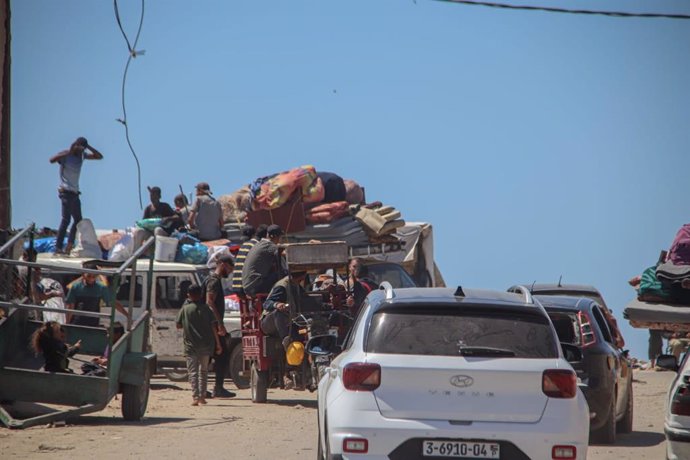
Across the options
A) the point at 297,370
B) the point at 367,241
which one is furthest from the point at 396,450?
the point at 367,241

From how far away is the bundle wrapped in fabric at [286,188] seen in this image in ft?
90.7

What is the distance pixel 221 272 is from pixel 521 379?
11.1 m

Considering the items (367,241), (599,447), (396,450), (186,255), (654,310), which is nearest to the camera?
(396,450)

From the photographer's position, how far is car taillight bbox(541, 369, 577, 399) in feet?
29.6

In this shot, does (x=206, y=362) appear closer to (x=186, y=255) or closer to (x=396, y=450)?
(x=186, y=255)

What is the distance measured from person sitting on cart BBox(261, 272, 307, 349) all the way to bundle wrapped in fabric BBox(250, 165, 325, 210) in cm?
903

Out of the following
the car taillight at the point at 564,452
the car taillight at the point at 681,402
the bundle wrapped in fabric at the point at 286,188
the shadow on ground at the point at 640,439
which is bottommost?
the shadow on ground at the point at 640,439

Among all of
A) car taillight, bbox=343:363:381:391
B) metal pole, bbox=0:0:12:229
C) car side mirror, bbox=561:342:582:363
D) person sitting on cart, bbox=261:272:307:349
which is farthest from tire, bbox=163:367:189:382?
car taillight, bbox=343:363:381:391

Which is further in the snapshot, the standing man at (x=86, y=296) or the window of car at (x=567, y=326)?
the standing man at (x=86, y=296)

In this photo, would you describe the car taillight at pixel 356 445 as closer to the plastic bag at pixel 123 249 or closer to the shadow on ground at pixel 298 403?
the shadow on ground at pixel 298 403

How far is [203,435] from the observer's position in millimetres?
14469

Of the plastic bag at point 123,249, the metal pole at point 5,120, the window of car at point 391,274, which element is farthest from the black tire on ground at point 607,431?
the plastic bag at point 123,249

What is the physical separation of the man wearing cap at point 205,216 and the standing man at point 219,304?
25.8 feet

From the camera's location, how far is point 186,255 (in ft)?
84.0
